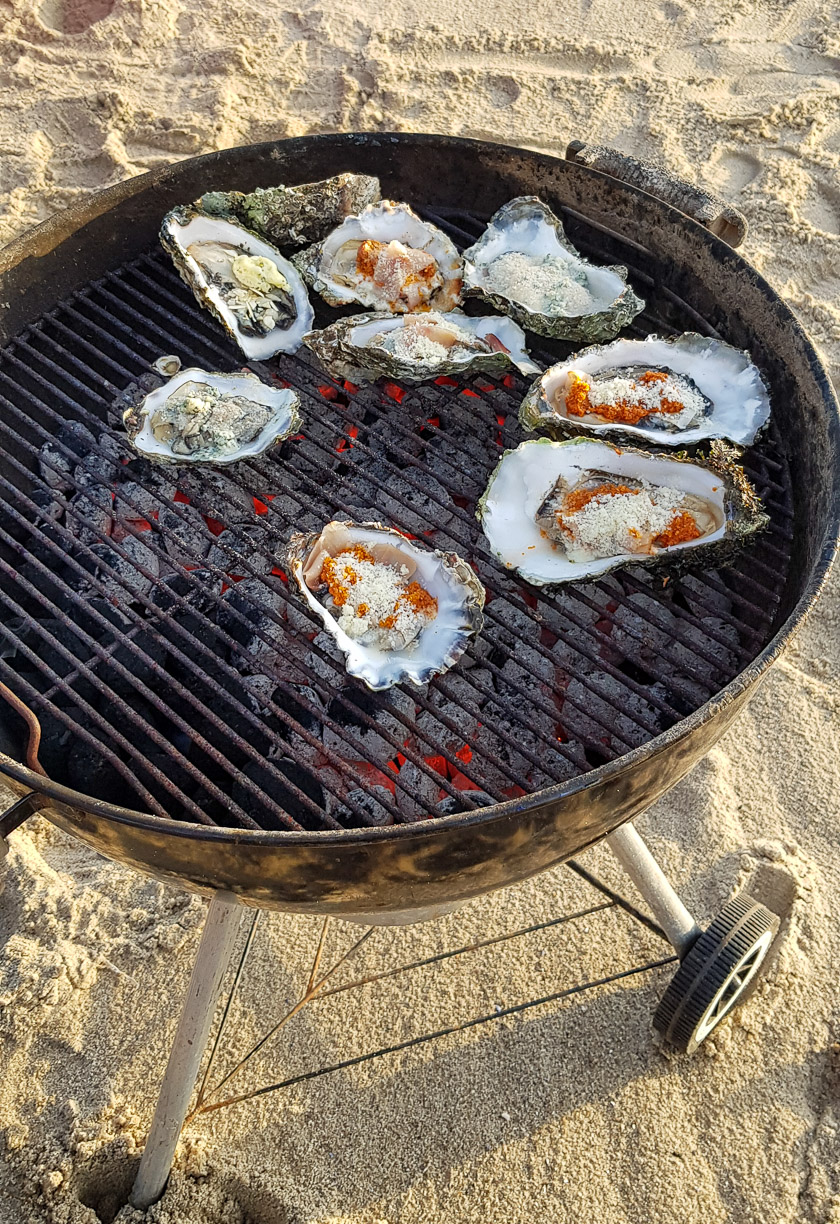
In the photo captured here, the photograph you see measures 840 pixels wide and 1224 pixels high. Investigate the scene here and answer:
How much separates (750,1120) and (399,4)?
523 cm

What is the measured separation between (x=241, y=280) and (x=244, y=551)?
79 cm

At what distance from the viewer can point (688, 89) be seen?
4.41m

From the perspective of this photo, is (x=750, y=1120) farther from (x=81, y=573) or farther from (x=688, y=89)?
(x=688, y=89)

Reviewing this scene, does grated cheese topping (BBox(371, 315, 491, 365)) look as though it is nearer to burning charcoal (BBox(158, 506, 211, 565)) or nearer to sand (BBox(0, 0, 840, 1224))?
burning charcoal (BBox(158, 506, 211, 565))

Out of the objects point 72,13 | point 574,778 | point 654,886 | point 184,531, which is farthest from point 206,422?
point 72,13

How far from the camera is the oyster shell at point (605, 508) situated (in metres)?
1.77

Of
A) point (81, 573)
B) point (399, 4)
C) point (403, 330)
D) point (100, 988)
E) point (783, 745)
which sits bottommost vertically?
point (100, 988)

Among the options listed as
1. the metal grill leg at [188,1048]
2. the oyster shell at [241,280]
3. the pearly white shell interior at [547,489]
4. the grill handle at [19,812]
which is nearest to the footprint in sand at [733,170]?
the oyster shell at [241,280]

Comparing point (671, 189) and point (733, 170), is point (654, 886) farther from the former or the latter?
point (733, 170)

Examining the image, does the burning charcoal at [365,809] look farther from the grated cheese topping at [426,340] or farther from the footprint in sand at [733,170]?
the footprint in sand at [733,170]

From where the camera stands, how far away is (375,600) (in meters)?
1.77

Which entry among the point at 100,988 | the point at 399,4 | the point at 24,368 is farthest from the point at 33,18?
the point at 100,988

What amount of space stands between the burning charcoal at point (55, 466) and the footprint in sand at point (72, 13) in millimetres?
3629

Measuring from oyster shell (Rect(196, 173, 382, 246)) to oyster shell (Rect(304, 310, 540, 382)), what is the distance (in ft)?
1.13
